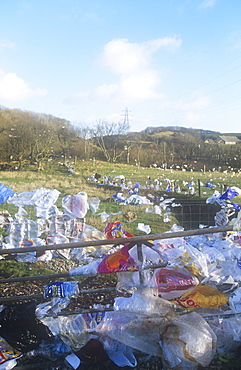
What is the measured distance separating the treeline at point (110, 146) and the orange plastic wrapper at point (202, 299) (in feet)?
63.2

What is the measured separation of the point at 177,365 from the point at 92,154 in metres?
23.0

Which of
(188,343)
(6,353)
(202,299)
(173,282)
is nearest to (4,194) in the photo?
(6,353)

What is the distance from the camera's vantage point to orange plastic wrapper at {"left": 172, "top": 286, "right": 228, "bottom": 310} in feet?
6.45

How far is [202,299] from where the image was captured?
2.00 m

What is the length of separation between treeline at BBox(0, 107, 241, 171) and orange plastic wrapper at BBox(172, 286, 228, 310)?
19276 mm

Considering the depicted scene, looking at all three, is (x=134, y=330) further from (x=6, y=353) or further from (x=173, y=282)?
(x=6, y=353)

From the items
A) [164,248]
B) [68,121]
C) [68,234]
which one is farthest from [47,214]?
[68,121]

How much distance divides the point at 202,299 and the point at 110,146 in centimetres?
2440

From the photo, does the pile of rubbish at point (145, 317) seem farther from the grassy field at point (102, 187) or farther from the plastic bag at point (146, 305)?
the grassy field at point (102, 187)

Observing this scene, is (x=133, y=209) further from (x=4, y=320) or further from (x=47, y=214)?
(x=4, y=320)

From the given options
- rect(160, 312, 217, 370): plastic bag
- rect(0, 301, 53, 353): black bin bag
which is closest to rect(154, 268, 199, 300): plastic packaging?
rect(160, 312, 217, 370): plastic bag

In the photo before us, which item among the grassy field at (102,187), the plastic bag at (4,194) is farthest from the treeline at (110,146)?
the plastic bag at (4,194)

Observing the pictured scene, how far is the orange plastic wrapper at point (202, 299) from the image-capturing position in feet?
6.45

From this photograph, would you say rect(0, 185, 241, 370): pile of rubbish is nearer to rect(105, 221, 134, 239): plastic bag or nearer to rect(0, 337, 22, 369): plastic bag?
rect(0, 337, 22, 369): plastic bag
